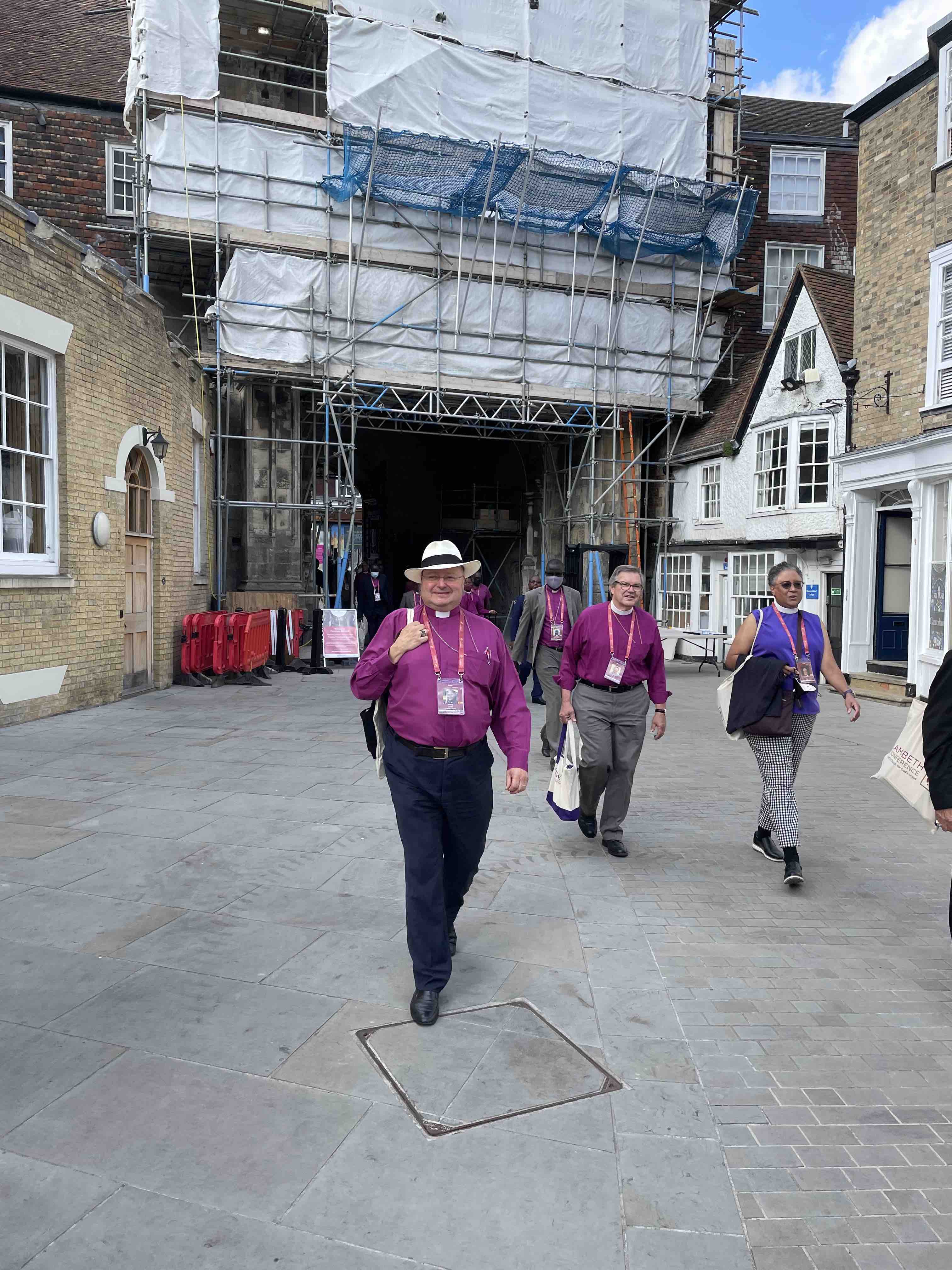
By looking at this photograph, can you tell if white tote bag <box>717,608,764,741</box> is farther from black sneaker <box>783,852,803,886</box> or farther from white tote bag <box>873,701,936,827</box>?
white tote bag <box>873,701,936,827</box>

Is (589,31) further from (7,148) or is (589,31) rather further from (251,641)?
(251,641)

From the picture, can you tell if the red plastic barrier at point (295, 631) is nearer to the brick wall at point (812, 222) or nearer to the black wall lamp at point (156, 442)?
the black wall lamp at point (156, 442)

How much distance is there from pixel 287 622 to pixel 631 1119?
14539mm

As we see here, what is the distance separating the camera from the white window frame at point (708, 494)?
70.0 ft

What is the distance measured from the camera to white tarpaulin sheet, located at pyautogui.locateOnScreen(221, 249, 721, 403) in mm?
17938

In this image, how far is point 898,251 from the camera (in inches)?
547

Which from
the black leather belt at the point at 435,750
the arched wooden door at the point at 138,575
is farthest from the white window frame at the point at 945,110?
the black leather belt at the point at 435,750

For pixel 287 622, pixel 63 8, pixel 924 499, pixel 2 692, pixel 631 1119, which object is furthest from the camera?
pixel 63 8

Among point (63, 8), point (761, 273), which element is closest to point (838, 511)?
point (761, 273)

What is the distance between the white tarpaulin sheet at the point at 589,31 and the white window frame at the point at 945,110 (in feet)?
29.7

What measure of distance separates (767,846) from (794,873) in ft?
2.08

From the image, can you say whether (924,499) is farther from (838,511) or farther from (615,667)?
(615,667)

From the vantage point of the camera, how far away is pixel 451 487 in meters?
29.4

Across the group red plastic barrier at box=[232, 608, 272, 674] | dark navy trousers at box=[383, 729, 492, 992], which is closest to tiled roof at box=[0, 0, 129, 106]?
red plastic barrier at box=[232, 608, 272, 674]
